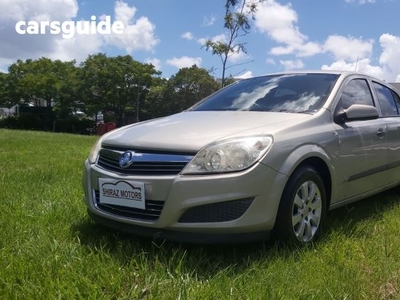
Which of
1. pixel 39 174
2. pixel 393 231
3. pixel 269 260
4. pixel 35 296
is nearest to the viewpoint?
pixel 35 296

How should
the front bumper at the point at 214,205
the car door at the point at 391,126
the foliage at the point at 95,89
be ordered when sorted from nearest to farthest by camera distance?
the front bumper at the point at 214,205 → the car door at the point at 391,126 → the foliage at the point at 95,89

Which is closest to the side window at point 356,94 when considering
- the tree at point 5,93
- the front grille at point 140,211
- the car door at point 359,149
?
the car door at point 359,149

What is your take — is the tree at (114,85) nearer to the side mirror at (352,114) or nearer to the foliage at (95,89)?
the foliage at (95,89)

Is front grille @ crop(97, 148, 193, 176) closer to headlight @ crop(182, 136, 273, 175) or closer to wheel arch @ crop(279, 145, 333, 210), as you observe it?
headlight @ crop(182, 136, 273, 175)

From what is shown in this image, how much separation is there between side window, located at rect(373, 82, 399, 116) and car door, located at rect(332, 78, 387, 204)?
23 cm

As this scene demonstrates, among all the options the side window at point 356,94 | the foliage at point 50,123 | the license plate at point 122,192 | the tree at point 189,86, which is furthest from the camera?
the foliage at point 50,123

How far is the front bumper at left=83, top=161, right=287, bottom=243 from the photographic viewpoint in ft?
8.43

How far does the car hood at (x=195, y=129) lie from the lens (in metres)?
2.72

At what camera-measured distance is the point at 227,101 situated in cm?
397

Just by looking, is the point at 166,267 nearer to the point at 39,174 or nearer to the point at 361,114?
the point at 361,114

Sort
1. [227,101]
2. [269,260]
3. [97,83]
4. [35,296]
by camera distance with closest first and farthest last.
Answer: [35,296]
[269,260]
[227,101]
[97,83]

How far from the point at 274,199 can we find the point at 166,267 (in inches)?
30.8

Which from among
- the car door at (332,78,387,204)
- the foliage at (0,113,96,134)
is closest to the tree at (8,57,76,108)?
the foliage at (0,113,96,134)

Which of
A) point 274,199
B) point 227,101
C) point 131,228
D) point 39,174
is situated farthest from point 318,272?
point 39,174
